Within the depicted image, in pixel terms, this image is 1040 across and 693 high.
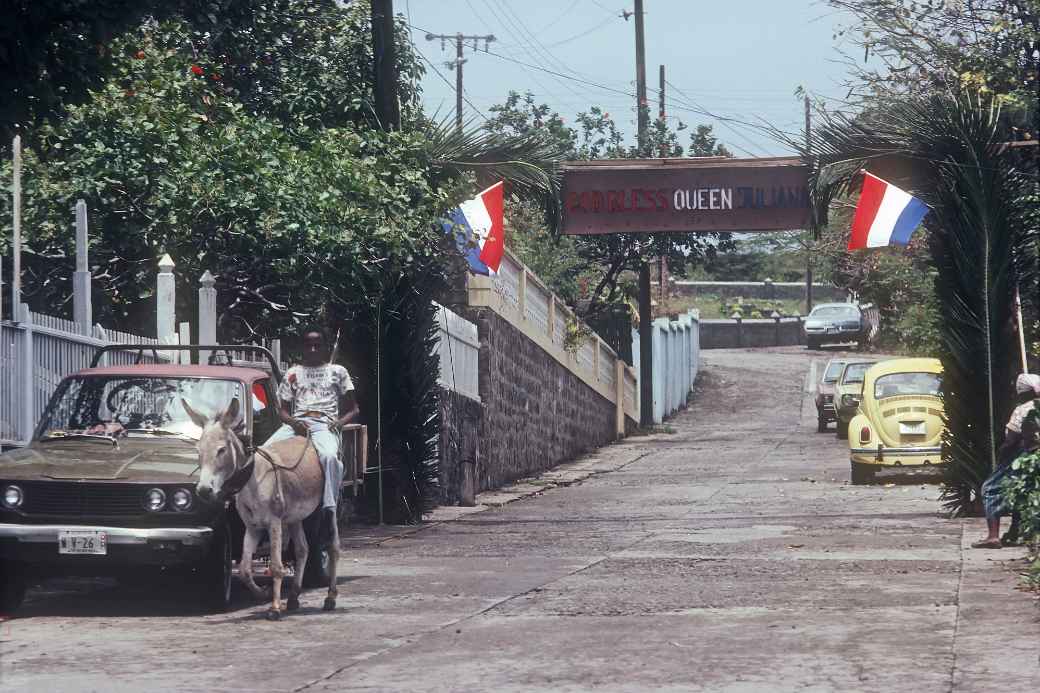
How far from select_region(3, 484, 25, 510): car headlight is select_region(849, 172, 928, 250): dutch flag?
36.9 ft

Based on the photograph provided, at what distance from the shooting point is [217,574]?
11.9 meters

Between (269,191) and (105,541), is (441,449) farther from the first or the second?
(105,541)

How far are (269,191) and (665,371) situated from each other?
27.2 metres

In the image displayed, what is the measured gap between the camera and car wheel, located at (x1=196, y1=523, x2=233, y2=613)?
38.5 ft

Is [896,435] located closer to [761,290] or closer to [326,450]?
[326,450]

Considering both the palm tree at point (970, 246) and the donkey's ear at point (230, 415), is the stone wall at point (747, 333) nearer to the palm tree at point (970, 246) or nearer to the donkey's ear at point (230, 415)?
the palm tree at point (970, 246)

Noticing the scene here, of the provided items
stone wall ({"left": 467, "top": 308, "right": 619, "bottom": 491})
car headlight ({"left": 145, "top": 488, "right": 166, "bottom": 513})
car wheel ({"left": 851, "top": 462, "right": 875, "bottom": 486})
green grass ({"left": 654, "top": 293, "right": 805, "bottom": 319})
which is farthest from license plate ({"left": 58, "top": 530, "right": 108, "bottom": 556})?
green grass ({"left": 654, "top": 293, "right": 805, "bottom": 319})

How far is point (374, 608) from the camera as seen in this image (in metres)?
12.0

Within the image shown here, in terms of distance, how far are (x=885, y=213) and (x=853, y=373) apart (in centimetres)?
1733

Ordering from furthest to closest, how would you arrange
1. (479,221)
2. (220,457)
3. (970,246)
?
(479,221), (970,246), (220,457)

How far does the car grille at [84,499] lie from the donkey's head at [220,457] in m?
0.69

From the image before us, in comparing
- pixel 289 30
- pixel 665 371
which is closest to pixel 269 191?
pixel 289 30

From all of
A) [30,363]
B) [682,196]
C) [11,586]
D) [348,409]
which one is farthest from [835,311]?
[11,586]

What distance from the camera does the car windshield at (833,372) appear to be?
3922 cm
